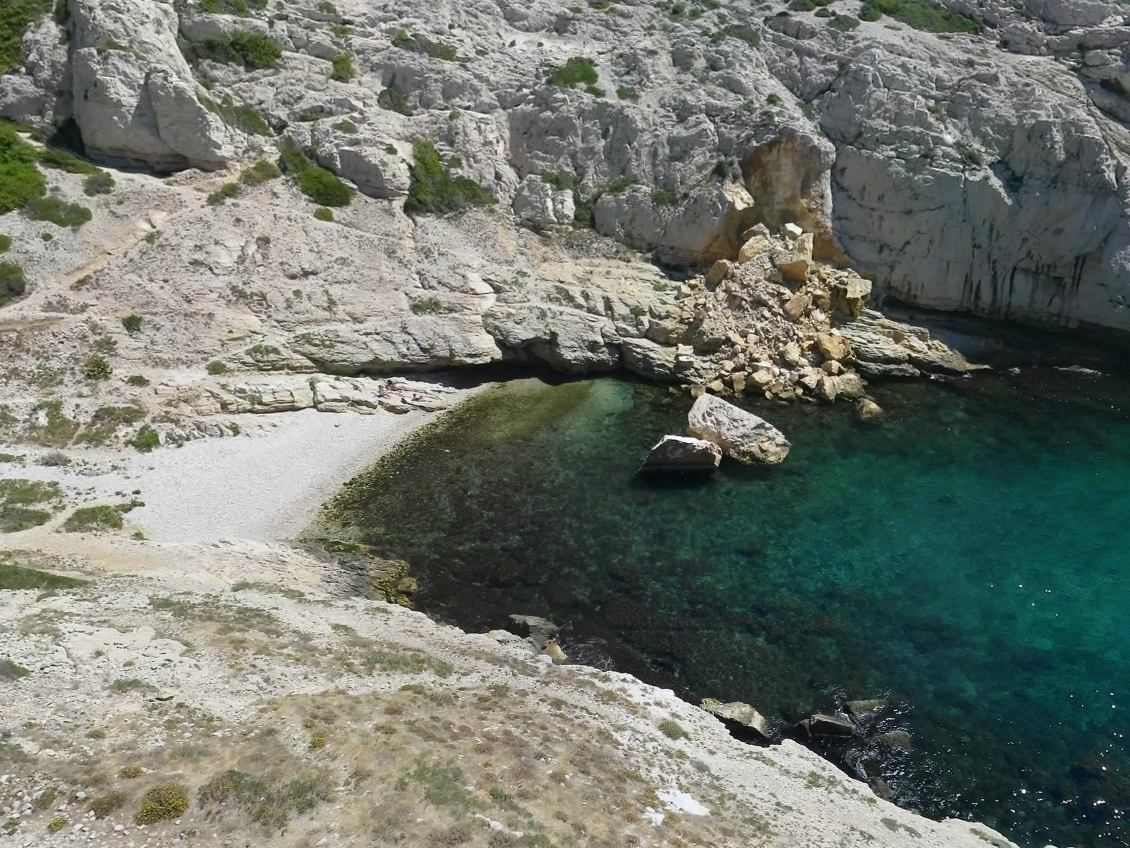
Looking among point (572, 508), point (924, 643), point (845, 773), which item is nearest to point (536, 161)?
point (572, 508)

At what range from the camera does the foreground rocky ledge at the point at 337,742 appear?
10789mm

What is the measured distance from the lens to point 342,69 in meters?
42.4

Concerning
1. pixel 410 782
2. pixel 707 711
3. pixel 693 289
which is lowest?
pixel 707 711

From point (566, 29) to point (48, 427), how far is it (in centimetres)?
4258

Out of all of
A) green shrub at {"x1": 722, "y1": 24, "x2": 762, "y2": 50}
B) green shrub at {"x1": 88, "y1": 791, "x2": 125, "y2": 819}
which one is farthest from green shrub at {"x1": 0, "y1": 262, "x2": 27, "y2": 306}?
green shrub at {"x1": 722, "y1": 24, "x2": 762, "y2": 50}

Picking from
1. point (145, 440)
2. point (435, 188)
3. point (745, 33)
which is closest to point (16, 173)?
point (145, 440)

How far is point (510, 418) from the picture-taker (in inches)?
1234

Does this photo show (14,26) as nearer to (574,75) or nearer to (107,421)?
(107,421)

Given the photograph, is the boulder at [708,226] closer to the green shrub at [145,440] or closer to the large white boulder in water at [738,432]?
the large white boulder in water at [738,432]

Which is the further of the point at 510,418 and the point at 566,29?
A: the point at 566,29

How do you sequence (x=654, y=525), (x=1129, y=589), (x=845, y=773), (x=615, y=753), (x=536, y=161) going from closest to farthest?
(x=615, y=753) → (x=845, y=773) → (x=1129, y=589) → (x=654, y=525) → (x=536, y=161)

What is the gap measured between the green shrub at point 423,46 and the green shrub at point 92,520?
119 feet

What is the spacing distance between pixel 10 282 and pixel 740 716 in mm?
32285

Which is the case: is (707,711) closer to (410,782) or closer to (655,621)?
(655,621)
